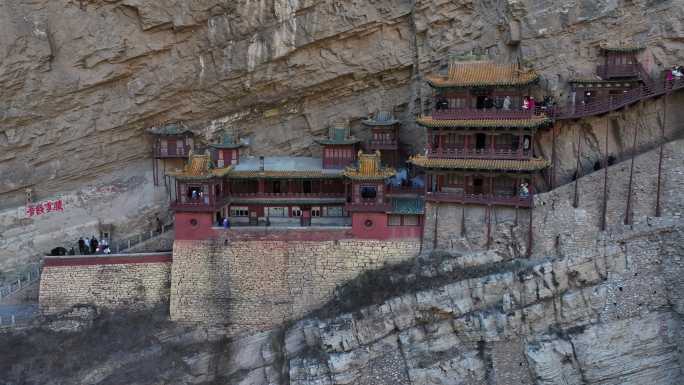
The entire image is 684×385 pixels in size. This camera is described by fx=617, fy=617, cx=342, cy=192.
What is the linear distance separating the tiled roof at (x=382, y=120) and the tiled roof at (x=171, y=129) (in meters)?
9.65

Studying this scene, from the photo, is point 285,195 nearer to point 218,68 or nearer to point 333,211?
point 333,211

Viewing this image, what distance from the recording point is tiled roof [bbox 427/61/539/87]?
2662 cm

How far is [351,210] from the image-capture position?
2698cm

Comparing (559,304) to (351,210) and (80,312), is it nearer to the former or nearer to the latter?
(351,210)

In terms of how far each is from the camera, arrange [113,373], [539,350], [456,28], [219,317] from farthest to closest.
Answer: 1. [456,28]
2. [219,317]
3. [113,373]
4. [539,350]

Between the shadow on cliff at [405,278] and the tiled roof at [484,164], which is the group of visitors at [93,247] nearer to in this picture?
the shadow on cliff at [405,278]

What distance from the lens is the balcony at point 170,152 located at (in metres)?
33.0

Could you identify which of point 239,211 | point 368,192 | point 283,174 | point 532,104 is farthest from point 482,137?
point 239,211

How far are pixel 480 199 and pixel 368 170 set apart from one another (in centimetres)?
503

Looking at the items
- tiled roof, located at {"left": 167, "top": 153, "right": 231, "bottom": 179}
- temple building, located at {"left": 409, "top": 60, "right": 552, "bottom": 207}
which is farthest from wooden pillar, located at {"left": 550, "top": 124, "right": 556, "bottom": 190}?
tiled roof, located at {"left": 167, "top": 153, "right": 231, "bottom": 179}

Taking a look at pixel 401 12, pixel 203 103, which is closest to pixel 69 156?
pixel 203 103

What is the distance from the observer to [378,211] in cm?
2700

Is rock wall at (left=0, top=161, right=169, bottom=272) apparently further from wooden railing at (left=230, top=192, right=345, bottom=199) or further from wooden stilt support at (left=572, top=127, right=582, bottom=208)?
wooden stilt support at (left=572, top=127, right=582, bottom=208)

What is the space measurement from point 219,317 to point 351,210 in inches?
296
